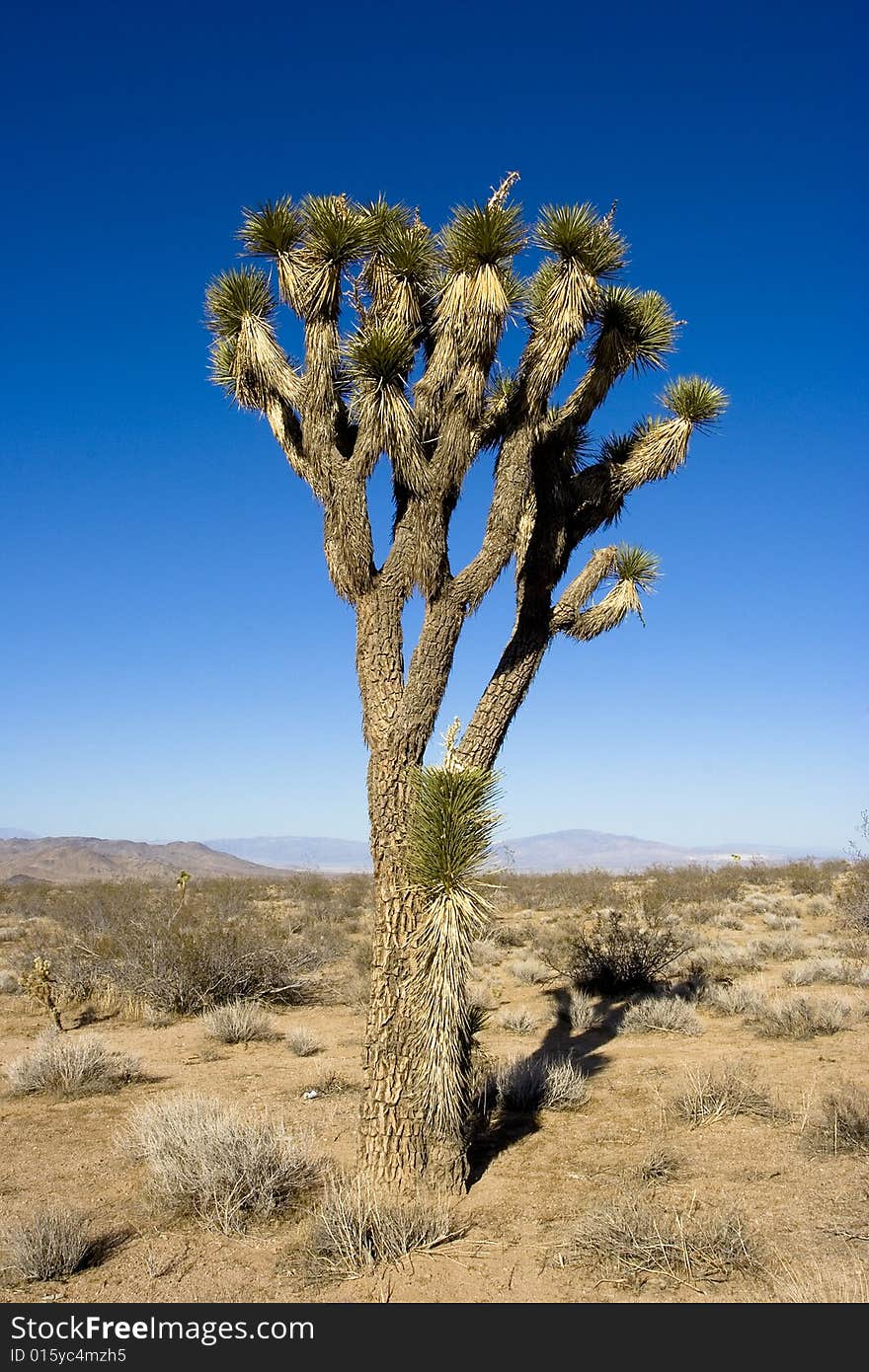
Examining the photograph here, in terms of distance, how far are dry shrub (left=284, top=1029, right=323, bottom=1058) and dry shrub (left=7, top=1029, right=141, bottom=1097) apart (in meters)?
1.64

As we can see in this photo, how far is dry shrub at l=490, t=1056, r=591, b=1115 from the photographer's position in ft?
23.4

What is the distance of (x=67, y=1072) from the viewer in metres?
7.85

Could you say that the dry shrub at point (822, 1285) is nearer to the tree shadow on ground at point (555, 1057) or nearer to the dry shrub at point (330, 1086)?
the tree shadow on ground at point (555, 1057)

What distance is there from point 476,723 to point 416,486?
67.4 inches

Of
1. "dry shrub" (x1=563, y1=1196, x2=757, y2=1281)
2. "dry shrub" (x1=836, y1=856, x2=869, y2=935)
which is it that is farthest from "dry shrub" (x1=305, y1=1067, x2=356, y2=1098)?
"dry shrub" (x1=836, y1=856, x2=869, y2=935)

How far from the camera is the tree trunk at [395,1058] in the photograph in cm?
520

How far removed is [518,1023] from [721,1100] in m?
3.60

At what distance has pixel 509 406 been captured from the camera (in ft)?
21.8

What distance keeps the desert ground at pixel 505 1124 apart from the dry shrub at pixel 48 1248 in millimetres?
20

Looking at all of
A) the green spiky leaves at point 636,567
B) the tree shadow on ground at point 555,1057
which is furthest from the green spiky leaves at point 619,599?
the tree shadow on ground at point 555,1057

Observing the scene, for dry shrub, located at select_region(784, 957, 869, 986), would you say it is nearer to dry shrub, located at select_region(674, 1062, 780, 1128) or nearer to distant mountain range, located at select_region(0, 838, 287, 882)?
dry shrub, located at select_region(674, 1062, 780, 1128)

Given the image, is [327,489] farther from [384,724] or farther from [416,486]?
[384,724]

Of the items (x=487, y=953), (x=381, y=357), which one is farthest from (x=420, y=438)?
(x=487, y=953)
